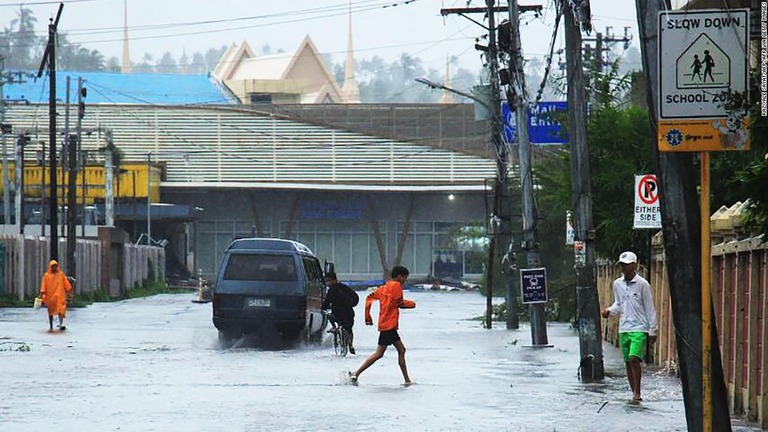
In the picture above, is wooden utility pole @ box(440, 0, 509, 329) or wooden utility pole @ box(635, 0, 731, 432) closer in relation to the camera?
wooden utility pole @ box(635, 0, 731, 432)

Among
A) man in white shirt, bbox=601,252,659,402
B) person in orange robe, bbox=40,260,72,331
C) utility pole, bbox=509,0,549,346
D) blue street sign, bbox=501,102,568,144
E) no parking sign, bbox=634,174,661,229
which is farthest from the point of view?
person in orange robe, bbox=40,260,72,331

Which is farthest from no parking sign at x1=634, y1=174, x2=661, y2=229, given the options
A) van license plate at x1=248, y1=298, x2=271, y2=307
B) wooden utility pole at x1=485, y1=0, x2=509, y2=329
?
wooden utility pole at x1=485, y1=0, x2=509, y2=329

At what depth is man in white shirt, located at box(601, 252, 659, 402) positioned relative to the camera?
18891 mm

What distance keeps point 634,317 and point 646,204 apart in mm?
4783

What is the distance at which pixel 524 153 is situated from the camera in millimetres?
32906

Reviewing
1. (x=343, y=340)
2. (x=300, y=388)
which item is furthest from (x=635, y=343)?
(x=343, y=340)

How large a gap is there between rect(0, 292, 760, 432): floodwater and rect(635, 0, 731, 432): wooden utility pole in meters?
4.07

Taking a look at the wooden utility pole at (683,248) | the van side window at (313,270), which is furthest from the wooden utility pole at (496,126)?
the wooden utility pole at (683,248)

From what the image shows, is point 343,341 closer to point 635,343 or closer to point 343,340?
point 343,340

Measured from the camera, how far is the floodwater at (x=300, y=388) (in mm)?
16156

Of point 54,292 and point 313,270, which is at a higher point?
point 313,270

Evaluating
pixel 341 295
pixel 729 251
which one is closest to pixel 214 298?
pixel 341 295

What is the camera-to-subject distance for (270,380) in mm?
21891

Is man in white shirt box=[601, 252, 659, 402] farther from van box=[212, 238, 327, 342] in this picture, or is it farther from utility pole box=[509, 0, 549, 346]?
utility pole box=[509, 0, 549, 346]
